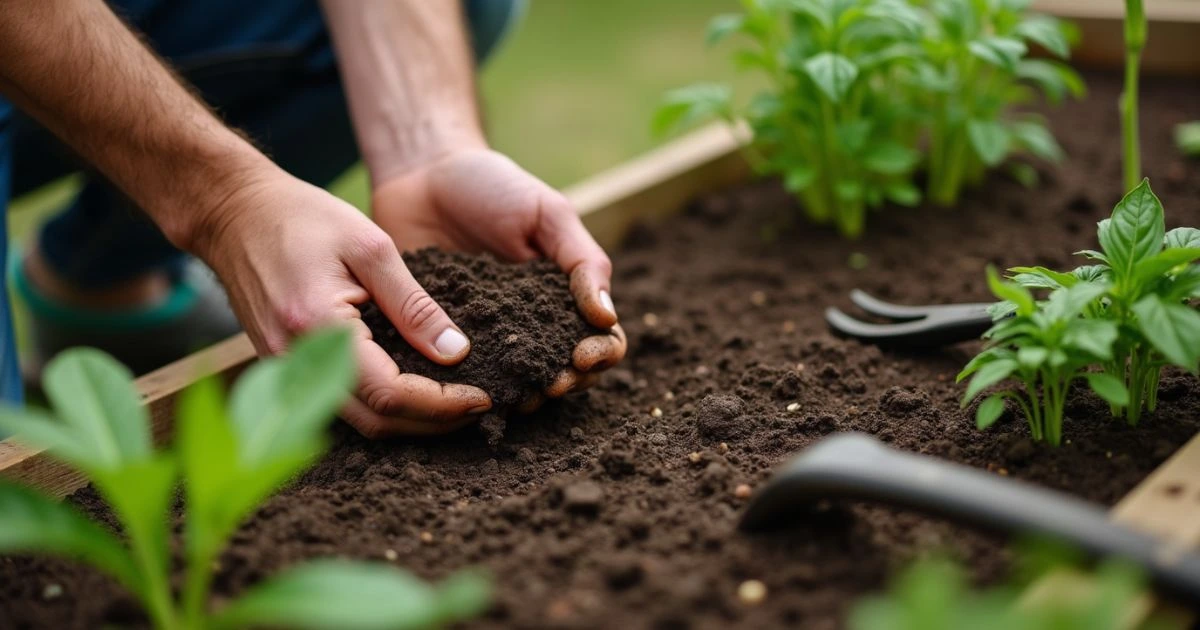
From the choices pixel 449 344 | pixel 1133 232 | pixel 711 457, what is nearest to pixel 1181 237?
pixel 1133 232

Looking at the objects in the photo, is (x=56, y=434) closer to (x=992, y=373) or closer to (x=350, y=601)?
(x=350, y=601)

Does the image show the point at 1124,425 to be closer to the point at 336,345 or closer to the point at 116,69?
the point at 336,345

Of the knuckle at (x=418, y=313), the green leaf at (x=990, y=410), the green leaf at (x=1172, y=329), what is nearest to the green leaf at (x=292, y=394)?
the knuckle at (x=418, y=313)

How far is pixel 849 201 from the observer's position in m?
2.45

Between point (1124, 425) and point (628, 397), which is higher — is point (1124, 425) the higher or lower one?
the higher one

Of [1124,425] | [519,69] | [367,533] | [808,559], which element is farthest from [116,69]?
[519,69]

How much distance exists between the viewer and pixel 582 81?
450cm

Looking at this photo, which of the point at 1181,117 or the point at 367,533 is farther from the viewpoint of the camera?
the point at 1181,117

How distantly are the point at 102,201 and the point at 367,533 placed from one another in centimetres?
184

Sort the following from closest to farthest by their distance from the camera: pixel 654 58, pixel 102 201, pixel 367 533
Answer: pixel 367 533 → pixel 102 201 → pixel 654 58

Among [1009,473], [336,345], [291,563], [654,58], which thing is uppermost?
[336,345]

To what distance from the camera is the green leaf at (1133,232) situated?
1319 millimetres

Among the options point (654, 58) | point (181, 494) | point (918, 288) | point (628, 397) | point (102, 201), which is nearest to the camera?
point (181, 494)

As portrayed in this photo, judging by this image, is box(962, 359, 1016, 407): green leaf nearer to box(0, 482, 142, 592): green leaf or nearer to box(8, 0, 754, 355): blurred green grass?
box(0, 482, 142, 592): green leaf
